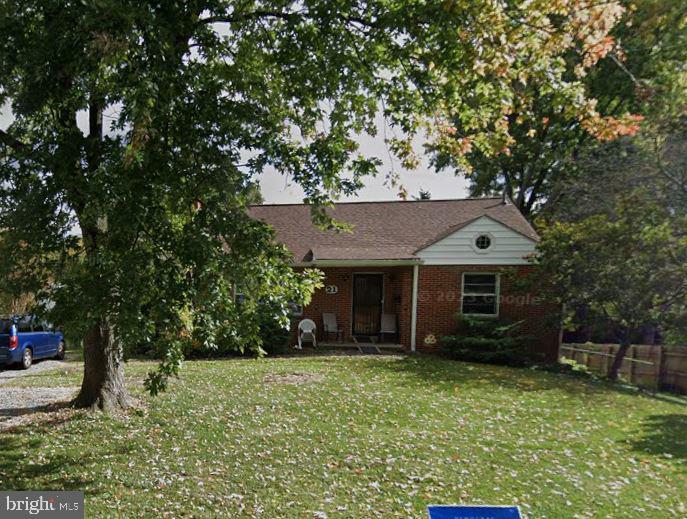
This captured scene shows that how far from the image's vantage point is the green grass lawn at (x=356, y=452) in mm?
4656

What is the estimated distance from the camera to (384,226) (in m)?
17.4

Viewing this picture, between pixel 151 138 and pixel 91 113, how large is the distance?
3028mm

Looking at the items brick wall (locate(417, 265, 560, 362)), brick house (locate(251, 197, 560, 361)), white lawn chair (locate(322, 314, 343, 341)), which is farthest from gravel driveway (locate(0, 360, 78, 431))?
brick wall (locate(417, 265, 560, 362))

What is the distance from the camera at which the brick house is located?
14.7 metres

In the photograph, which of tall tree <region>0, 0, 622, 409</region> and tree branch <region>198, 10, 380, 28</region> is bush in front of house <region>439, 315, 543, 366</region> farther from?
tree branch <region>198, 10, 380, 28</region>

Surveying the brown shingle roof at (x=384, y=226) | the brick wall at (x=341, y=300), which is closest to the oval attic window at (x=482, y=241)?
the brown shingle roof at (x=384, y=226)

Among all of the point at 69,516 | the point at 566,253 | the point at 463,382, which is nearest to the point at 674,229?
the point at 566,253

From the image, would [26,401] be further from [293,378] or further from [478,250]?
[478,250]

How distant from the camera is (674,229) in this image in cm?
1124

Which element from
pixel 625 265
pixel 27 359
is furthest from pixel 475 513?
pixel 27 359

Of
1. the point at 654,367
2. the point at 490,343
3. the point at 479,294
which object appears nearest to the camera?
the point at 490,343

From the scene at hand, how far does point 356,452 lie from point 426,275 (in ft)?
32.2

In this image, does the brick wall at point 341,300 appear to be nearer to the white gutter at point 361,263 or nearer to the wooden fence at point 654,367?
the white gutter at point 361,263

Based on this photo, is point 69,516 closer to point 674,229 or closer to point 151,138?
point 151,138
